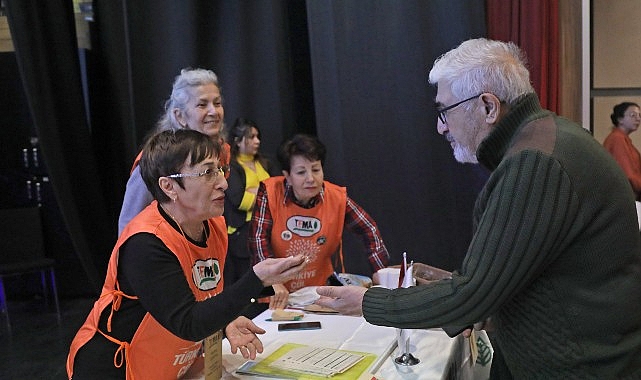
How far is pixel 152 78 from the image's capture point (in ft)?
15.1

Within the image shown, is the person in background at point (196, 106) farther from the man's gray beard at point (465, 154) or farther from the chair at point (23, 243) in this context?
the chair at point (23, 243)

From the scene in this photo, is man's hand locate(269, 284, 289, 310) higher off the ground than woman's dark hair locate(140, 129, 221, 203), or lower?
lower

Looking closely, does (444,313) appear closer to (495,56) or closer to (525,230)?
(525,230)

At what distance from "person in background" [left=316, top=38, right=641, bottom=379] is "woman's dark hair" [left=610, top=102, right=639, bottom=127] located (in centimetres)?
396

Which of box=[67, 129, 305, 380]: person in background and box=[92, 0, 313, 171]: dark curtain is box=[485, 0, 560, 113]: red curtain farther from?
box=[67, 129, 305, 380]: person in background

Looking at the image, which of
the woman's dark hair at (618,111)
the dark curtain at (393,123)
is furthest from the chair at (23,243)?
the woman's dark hair at (618,111)

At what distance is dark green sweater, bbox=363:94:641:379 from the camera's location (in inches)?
44.9

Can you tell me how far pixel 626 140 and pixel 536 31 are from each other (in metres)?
1.32

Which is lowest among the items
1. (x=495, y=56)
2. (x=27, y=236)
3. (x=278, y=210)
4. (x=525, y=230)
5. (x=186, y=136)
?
(x=27, y=236)

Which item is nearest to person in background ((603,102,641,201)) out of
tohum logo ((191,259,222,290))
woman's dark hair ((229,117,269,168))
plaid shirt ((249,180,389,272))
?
woman's dark hair ((229,117,269,168))

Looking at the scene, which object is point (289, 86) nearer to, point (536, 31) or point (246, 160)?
point (246, 160)

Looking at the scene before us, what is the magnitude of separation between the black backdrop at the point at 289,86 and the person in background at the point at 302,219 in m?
1.70

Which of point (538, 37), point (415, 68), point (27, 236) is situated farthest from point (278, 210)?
point (27, 236)

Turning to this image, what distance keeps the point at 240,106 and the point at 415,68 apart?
1269 millimetres
